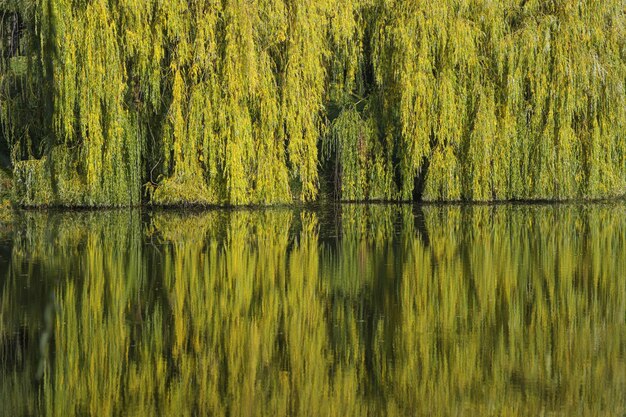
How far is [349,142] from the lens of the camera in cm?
2294

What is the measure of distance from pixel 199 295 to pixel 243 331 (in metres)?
1.78

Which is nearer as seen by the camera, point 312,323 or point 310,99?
point 312,323

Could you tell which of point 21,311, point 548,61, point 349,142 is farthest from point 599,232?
point 21,311

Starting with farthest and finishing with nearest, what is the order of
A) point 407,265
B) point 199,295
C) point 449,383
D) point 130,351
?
point 407,265 < point 199,295 < point 130,351 < point 449,383

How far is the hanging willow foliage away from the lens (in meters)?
19.3

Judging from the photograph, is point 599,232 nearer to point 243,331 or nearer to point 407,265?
point 407,265

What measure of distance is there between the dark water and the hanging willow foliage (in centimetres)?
415

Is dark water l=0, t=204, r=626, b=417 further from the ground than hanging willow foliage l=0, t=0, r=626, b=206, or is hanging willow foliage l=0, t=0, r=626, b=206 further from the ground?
hanging willow foliage l=0, t=0, r=626, b=206

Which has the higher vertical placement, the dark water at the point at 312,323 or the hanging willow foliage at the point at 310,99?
the hanging willow foliage at the point at 310,99

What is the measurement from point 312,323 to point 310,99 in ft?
41.4

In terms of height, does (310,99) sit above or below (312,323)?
above

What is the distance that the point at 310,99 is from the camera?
69.2ft

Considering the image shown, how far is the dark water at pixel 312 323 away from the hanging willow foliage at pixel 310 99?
4151mm

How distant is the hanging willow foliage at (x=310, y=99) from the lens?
19266 millimetres
